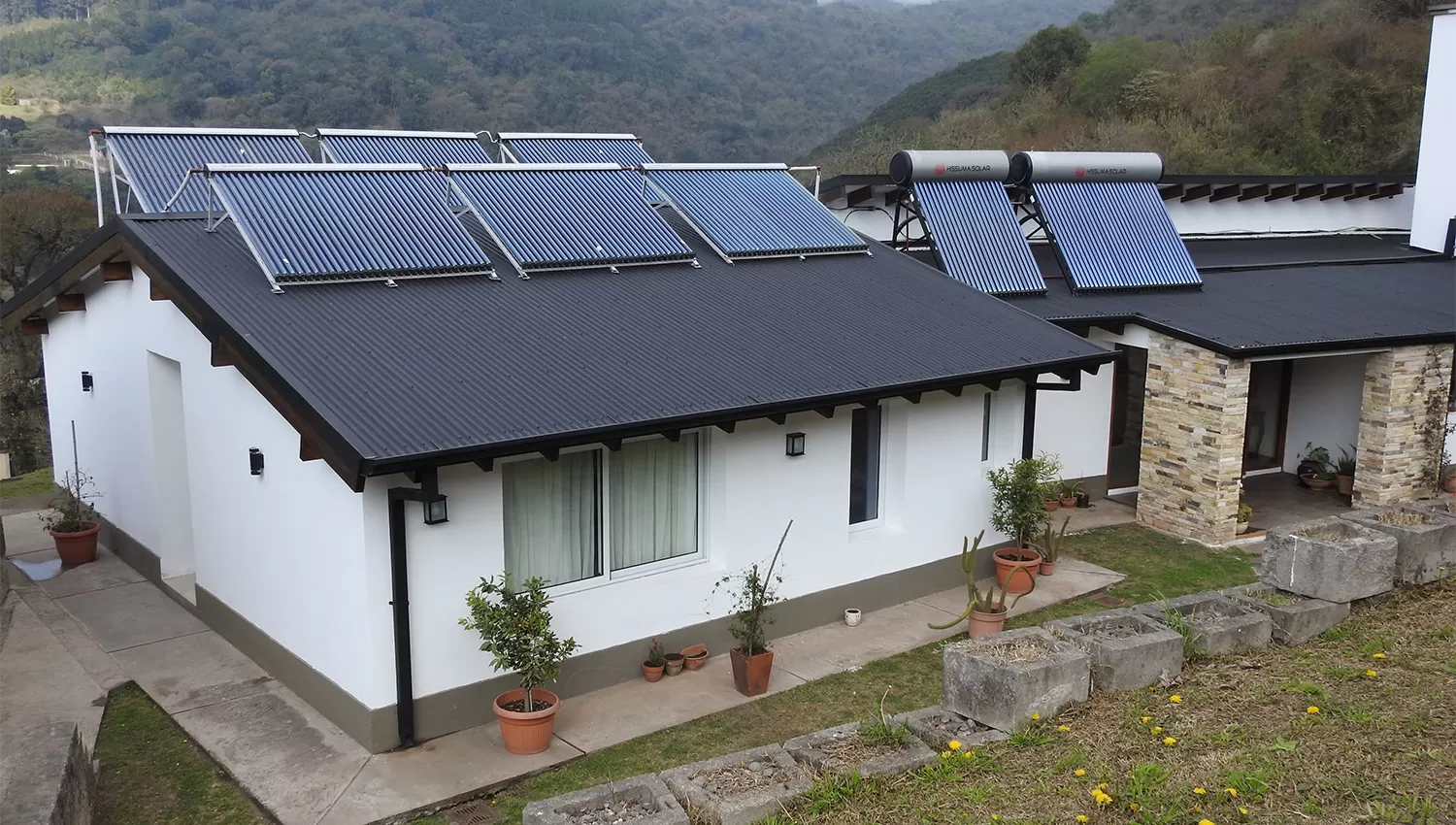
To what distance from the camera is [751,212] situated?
1620 centimetres

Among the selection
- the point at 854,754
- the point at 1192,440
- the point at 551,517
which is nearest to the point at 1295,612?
the point at 854,754

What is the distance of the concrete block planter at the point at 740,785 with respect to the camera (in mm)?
6930

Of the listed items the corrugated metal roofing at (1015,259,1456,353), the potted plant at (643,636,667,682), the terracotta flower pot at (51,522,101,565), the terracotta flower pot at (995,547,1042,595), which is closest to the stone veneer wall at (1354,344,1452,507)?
the corrugated metal roofing at (1015,259,1456,353)

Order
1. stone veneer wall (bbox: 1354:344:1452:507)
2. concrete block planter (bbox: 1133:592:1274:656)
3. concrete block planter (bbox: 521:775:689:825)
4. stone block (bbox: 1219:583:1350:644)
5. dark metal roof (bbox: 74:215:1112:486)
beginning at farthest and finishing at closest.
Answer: stone veneer wall (bbox: 1354:344:1452:507) < dark metal roof (bbox: 74:215:1112:486) < stone block (bbox: 1219:583:1350:644) < concrete block planter (bbox: 1133:592:1274:656) < concrete block planter (bbox: 521:775:689:825)

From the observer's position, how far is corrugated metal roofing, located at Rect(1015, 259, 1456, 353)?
56.0 feet

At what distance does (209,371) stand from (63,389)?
22.5 ft

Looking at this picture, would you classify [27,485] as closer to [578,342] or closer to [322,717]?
[322,717]

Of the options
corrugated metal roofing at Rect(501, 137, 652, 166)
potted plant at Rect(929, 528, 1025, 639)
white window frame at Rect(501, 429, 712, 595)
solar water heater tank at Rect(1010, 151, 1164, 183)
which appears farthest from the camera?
solar water heater tank at Rect(1010, 151, 1164, 183)

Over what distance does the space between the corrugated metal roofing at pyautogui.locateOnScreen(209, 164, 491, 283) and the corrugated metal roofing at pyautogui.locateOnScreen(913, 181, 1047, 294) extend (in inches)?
318

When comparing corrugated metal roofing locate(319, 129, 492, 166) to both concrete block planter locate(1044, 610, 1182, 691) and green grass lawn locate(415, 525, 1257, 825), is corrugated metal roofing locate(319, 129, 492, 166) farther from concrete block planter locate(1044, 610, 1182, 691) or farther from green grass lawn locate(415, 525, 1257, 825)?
concrete block planter locate(1044, 610, 1182, 691)

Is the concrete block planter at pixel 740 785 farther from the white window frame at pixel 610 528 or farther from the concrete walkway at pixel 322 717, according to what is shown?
the white window frame at pixel 610 528

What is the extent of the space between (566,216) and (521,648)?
20.8ft

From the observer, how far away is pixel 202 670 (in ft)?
38.6

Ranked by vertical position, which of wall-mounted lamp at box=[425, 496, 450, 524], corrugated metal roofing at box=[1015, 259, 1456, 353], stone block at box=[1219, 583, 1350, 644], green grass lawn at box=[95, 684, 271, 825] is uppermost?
corrugated metal roofing at box=[1015, 259, 1456, 353]
